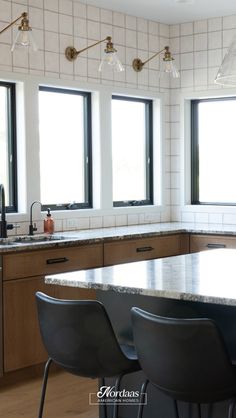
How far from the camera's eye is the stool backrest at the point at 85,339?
107 inches

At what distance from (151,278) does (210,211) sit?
11.3 feet

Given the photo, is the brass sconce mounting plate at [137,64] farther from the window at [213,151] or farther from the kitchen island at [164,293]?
the kitchen island at [164,293]

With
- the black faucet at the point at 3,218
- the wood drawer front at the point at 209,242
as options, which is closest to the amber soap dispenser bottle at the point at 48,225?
the black faucet at the point at 3,218

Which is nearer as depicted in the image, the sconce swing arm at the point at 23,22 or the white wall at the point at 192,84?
the sconce swing arm at the point at 23,22

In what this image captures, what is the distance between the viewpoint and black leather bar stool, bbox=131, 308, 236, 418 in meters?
2.41

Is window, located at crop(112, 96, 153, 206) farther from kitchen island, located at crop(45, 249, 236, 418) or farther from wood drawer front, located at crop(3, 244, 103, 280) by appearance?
kitchen island, located at crop(45, 249, 236, 418)

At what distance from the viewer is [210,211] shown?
6379 mm

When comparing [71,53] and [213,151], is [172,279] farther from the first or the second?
[213,151]

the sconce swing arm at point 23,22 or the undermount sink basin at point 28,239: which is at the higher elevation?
the sconce swing arm at point 23,22

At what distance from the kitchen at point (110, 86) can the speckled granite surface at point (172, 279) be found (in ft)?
6.39

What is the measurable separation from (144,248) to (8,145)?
1.30 meters

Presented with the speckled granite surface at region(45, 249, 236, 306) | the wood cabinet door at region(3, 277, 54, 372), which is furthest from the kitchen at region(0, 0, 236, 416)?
the speckled granite surface at region(45, 249, 236, 306)

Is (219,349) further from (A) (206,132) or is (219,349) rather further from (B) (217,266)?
(A) (206,132)

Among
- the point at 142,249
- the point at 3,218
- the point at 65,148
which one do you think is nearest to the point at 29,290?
the point at 3,218
